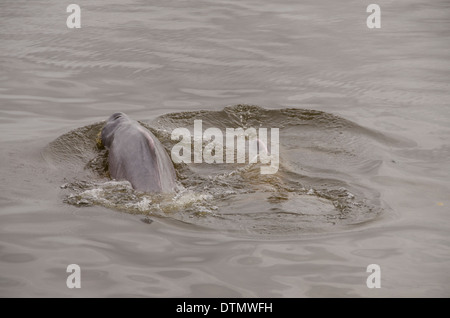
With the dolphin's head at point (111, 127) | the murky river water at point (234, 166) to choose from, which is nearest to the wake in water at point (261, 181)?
the murky river water at point (234, 166)

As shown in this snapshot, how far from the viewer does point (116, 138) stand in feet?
31.2

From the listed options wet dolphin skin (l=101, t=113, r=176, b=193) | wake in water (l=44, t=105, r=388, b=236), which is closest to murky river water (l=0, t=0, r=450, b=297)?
wake in water (l=44, t=105, r=388, b=236)

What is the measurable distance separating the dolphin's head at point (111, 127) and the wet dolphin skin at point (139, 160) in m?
0.02

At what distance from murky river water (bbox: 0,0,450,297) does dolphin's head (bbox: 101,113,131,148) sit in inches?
11.2

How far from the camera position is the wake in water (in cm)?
795

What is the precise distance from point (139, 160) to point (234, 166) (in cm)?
165

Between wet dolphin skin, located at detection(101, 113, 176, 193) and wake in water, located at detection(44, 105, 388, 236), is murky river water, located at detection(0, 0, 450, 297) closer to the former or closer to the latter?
wake in water, located at detection(44, 105, 388, 236)

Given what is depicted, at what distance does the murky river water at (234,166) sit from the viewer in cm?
698

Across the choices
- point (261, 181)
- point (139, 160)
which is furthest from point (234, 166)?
point (139, 160)

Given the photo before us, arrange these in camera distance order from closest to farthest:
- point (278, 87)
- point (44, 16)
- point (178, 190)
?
1. point (178, 190)
2. point (278, 87)
3. point (44, 16)

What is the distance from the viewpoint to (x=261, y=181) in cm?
909
